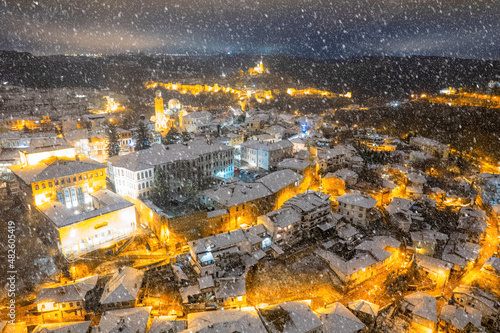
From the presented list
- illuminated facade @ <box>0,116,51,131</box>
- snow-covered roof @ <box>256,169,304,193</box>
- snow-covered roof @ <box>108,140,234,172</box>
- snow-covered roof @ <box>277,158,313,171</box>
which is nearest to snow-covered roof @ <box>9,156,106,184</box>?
snow-covered roof @ <box>108,140,234,172</box>

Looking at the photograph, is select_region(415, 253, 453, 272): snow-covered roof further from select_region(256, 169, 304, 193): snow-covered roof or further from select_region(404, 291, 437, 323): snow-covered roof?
select_region(256, 169, 304, 193): snow-covered roof

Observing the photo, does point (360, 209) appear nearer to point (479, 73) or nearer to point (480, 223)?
point (480, 223)

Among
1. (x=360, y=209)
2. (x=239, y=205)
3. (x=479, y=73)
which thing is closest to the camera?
(x=239, y=205)

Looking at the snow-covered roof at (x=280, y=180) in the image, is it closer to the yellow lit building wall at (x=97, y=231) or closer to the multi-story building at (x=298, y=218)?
the multi-story building at (x=298, y=218)

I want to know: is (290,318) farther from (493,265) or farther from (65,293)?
(493,265)

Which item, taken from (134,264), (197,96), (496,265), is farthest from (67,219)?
(197,96)

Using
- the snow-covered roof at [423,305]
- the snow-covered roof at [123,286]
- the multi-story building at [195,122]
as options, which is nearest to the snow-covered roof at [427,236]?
the snow-covered roof at [423,305]

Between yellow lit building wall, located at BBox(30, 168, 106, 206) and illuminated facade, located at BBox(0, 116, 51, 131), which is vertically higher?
illuminated facade, located at BBox(0, 116, 51, 131)
